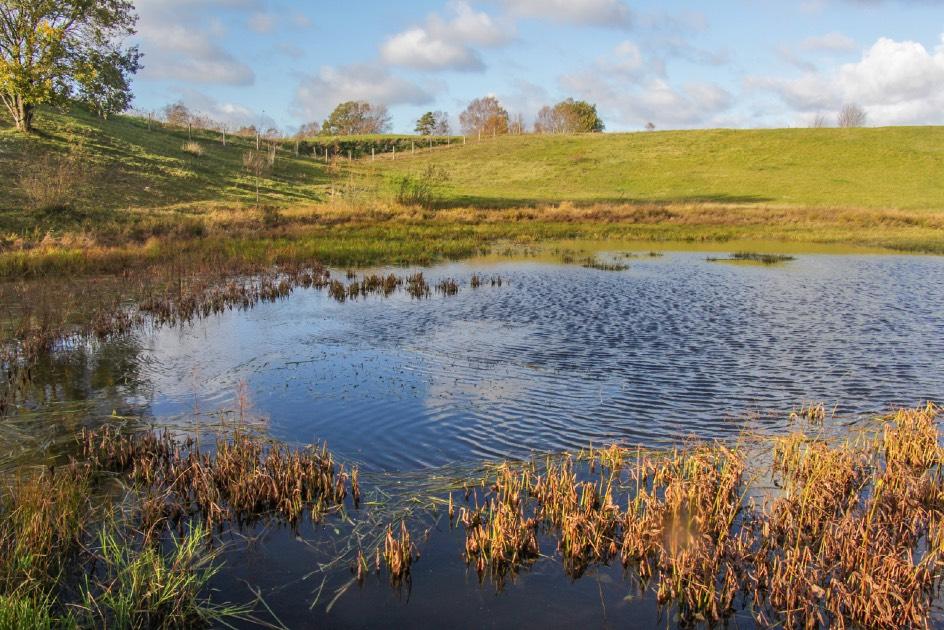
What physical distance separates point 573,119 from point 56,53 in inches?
3995

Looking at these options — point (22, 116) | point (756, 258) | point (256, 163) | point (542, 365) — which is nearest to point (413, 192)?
point (256, 163)

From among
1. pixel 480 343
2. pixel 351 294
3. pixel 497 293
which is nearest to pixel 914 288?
pixel 497 293

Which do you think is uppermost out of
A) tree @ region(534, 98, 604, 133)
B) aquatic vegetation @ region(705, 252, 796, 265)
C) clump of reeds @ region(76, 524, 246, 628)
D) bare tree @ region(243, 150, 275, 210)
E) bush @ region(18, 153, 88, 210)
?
tree @ region(534, 98, 604, 133)

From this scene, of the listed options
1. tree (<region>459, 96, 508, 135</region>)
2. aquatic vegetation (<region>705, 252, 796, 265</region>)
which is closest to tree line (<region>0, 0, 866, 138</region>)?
aquatic vegetation (<region>705, 252, 796, 265</region>)

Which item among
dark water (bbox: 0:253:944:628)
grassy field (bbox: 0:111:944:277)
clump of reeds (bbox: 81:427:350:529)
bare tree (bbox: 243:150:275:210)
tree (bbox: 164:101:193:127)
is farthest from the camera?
tree (bbox: 164:101:193:127)

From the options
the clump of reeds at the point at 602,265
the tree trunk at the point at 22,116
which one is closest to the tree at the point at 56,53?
the tree trunk at the point at 22,116

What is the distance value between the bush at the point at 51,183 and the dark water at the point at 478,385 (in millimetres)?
20937

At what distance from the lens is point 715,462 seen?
8.30 meters

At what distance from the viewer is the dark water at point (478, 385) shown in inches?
255

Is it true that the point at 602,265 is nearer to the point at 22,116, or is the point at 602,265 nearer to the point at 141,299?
the point at 141,299

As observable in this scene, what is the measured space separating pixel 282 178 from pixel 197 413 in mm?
58381

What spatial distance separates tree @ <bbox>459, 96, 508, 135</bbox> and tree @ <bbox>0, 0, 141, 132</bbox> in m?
91.6

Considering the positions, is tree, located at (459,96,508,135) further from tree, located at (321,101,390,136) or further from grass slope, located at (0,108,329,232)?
grass slope, located at (0,108,329,232)

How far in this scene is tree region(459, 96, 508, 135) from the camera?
13662cm
